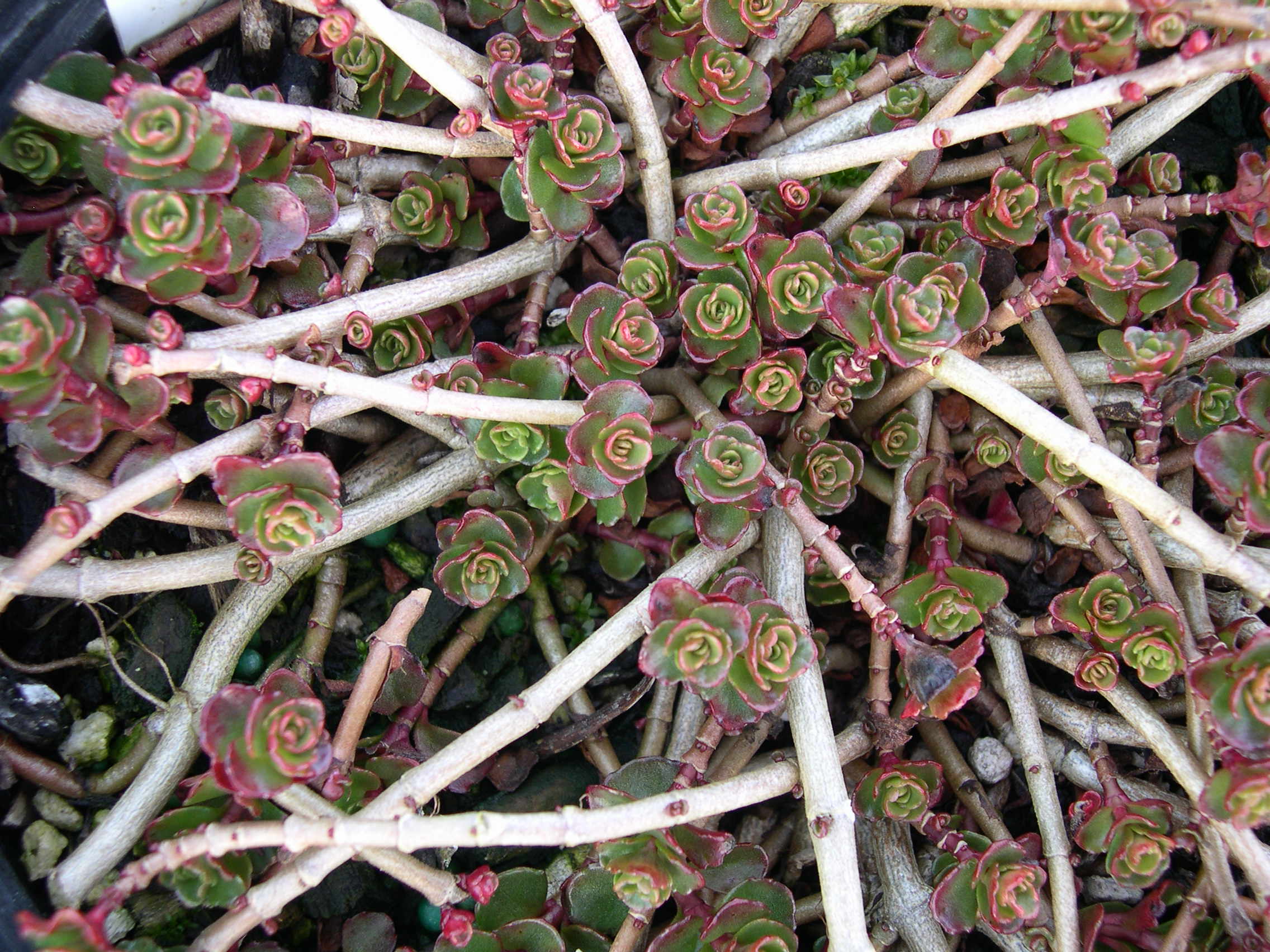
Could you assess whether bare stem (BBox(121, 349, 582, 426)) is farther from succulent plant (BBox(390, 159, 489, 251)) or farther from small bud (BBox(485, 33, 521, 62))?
small bud (BBox(485, 33, 521, 62))

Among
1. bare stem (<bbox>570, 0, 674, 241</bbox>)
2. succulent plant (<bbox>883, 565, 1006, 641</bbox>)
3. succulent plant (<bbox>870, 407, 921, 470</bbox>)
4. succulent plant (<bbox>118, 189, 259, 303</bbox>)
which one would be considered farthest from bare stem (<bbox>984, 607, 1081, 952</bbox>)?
succulent plant (<bbox>118, 189, 259, 303</bbox>)

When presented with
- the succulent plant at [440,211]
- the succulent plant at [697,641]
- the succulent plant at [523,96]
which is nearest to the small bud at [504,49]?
the succulent plant at [523,96]

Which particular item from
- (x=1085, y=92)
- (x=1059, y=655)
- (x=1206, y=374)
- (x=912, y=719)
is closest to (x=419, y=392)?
(x=912, y=719)

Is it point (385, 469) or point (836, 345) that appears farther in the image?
point (385, 469)

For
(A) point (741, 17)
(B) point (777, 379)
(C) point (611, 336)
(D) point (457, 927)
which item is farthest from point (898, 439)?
(D) point (457, 927)

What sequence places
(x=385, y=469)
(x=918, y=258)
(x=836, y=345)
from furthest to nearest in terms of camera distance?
(x=385, y=469) → (x=836, y=345) → (x=918, y=258)

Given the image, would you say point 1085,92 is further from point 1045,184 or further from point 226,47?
point 226,47
